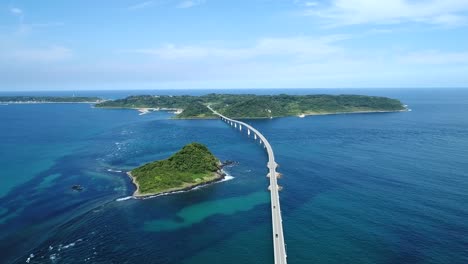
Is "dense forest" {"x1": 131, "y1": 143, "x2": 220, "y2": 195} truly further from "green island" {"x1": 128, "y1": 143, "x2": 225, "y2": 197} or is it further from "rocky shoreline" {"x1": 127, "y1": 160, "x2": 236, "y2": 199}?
"rocky shoreline" {"x1": 127, "y1": 160, "x2": 236, "y2": 199}

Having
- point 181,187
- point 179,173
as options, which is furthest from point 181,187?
point 179,173

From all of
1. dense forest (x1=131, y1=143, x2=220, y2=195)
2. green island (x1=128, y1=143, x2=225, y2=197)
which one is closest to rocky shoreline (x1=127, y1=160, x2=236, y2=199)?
green island (x1=128, y1=143, x2=225, y2=197)

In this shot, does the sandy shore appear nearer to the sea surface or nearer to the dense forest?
the dense forest

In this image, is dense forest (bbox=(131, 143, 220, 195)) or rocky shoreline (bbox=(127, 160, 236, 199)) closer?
rocky shoreline (bbox=(127, 160, 236, 199))

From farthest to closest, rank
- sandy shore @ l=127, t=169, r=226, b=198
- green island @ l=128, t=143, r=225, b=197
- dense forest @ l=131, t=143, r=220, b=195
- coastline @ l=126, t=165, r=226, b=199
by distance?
dense forest @ l=131, t=143, r=220, b=195 < green island @ l=128, t=143, r=225, b=197 < sandy shore @ l=127, t=169, r=226, b=198 < coastline @ l=126, t=165, r=226, b=199

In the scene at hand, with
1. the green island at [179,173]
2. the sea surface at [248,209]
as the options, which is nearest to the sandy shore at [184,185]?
the green island at [179,173]

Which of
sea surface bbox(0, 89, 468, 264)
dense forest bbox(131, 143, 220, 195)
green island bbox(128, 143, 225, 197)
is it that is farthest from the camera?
dense forest bbox(131, 143, 220, 195)

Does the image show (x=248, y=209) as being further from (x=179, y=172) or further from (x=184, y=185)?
(x=179, y=172)

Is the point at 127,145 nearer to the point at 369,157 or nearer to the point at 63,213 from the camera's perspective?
the point at 63,213

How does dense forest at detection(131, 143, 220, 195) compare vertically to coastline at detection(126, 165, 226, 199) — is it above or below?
above
